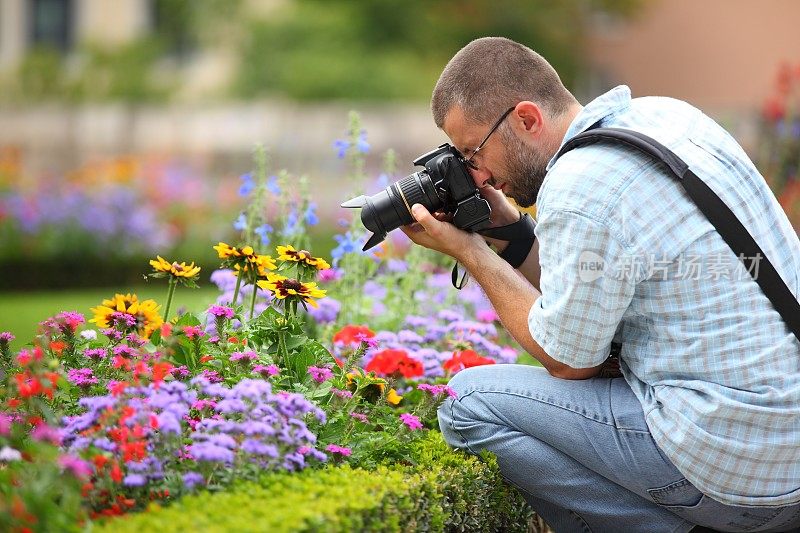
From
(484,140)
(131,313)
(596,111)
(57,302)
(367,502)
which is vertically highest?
(596,111)

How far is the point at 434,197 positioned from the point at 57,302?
5578 mm

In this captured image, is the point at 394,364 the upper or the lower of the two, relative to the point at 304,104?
lower

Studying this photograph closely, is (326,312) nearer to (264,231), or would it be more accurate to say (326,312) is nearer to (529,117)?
(264,231)

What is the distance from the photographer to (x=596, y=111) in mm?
2619

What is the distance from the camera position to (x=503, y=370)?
283 cm

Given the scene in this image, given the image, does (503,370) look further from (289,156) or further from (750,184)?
(289,156)

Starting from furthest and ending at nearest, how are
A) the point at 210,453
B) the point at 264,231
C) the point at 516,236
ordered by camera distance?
the point at 264,231 < the point at 516,236 < the point at 210,453

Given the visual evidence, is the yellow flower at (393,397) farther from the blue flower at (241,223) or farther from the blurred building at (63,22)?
the blurred building at (63,22)

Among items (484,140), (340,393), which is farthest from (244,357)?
(484,140)

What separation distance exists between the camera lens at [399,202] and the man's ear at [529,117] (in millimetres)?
300

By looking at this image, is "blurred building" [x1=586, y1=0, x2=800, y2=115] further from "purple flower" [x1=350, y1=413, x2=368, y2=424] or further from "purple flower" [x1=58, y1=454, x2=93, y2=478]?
"purple flower" [x1=58, y1=454, x2=93, y2=478]

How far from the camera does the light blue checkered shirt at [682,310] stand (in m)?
2.39

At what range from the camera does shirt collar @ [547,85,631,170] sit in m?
2.61

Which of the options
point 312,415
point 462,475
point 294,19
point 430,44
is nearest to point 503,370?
point 462,475
